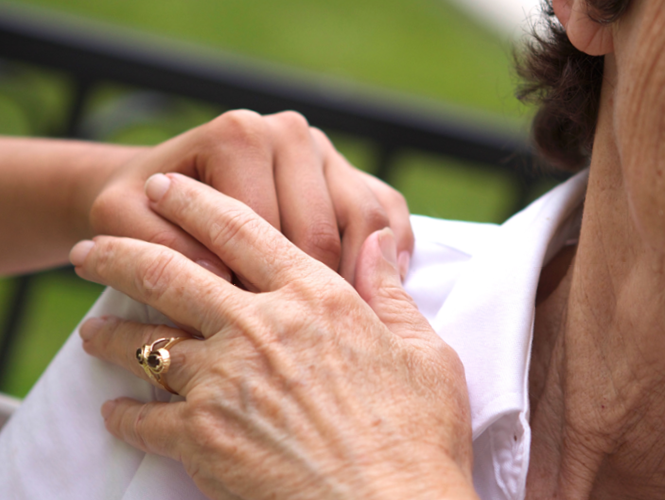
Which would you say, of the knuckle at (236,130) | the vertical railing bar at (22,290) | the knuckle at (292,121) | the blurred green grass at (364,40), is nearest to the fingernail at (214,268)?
the knuckle at (236,130)

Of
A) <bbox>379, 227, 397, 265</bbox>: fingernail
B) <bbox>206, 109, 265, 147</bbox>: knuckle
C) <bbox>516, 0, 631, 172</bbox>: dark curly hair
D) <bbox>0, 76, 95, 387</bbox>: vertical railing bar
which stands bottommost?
<bbox>0, 76, 95, 387</bbox>: vertical railing bar

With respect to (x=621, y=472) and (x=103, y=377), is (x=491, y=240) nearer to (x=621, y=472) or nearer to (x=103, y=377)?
(x=621, y=472)

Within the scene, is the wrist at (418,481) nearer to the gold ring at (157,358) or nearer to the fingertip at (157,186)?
the gold ring at (157,358)

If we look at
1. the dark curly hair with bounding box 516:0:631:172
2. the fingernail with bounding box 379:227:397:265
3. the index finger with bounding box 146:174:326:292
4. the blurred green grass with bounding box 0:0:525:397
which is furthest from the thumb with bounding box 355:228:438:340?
the blurred green grass with bounding box 0:0:525:397

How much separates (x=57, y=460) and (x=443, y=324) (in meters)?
0.78

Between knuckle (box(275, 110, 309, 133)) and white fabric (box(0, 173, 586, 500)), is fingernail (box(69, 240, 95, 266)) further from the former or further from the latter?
knuckle (box(275, 110, 309, 133))

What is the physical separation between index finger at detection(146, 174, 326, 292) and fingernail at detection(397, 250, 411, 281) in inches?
10.9

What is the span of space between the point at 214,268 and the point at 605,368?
2.41ft

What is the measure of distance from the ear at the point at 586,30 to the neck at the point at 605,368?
110 millimetres

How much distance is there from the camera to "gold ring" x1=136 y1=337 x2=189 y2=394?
2.97 feet

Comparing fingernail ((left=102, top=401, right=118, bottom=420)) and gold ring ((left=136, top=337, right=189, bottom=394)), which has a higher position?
gold ring ((left=136, top=337, right=189, bottom=394))

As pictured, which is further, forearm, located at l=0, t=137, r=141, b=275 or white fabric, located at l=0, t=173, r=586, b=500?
forearm, located at l=0, t=137, r=141, b=275

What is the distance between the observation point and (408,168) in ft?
8.11

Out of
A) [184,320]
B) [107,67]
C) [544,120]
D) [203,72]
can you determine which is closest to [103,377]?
[184,320]
